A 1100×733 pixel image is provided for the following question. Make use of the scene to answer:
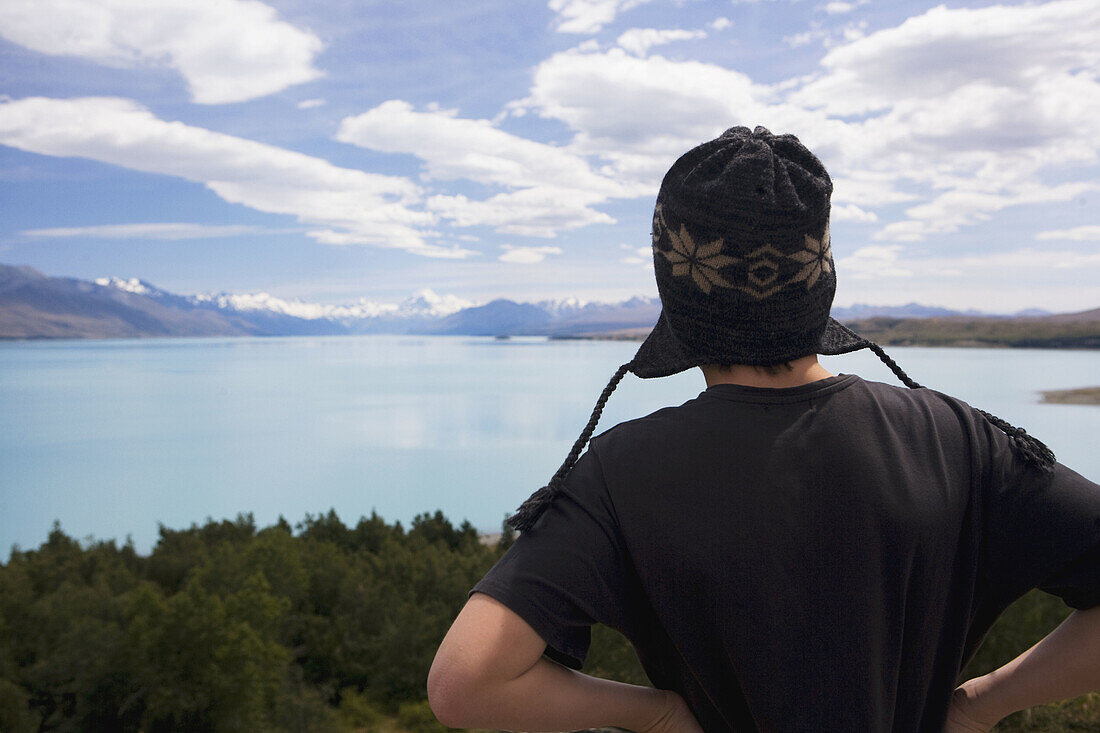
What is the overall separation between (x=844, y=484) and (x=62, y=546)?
2425cm

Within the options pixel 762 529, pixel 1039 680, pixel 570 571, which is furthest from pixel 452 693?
pixel 1039 680

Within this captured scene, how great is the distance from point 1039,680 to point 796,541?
0.71 meters

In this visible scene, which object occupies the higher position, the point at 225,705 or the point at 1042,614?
the point at 1042,614

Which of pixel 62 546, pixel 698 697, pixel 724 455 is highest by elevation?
pixel 724 455

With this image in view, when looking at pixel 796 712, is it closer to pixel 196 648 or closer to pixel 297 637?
pixel 196 648

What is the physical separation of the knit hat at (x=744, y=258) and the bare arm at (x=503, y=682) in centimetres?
17

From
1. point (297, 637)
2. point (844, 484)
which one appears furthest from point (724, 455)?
point (297, 637)

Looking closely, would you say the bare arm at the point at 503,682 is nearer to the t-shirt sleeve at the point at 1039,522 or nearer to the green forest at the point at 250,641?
the t-shirt sleeve at the point at 1039,522

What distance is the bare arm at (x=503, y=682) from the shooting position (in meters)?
1.13

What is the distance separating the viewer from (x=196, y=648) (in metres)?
10.6

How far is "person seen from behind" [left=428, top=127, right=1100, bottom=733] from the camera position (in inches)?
46.5

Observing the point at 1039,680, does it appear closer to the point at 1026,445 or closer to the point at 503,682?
the point at 1026,445

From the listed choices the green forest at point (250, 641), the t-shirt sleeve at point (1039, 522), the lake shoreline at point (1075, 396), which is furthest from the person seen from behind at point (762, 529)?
the lake shoreline at point (1075, 396)

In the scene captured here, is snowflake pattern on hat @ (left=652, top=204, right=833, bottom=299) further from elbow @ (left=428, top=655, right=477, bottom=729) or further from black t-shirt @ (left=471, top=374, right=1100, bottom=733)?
elbow @ (left=428, top=655, right=477, bottom=729)
